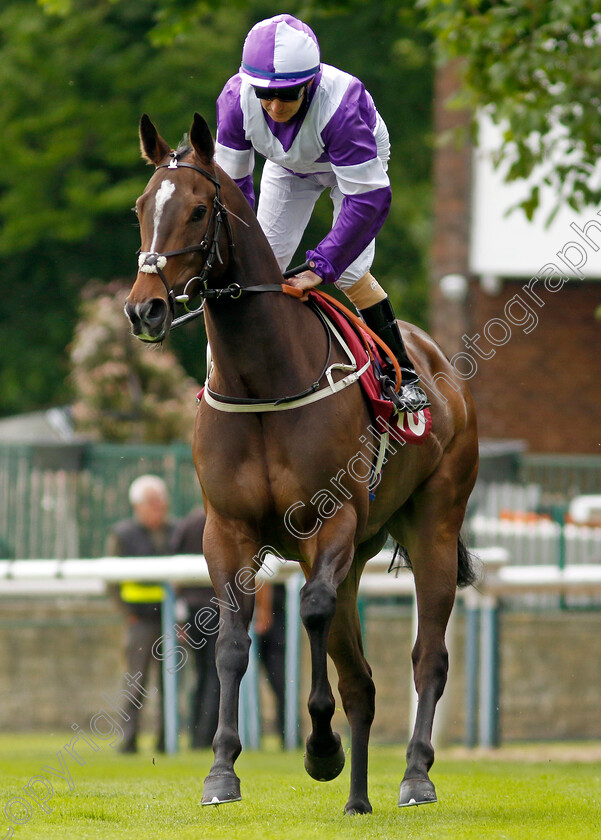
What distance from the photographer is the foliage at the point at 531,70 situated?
981 cm

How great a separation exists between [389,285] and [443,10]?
13.2 meters

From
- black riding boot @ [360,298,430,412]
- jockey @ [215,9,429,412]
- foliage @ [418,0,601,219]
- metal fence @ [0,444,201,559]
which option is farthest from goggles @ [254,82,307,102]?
metal fence @ [0,444,201,559]

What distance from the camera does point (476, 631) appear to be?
1189cm

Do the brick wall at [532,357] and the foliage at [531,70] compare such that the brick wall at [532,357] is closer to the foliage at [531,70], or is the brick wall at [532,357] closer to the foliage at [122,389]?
the foliage at [122,389]

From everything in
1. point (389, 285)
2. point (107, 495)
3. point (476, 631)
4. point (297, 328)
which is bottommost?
point (476, 631)

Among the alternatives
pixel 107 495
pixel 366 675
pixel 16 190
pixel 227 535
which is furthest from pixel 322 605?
pixel 16 190

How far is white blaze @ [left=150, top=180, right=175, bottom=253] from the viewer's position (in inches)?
198

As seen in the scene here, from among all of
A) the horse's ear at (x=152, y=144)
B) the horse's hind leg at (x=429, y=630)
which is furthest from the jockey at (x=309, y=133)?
the horse's hind leg at (x=429, y=630)

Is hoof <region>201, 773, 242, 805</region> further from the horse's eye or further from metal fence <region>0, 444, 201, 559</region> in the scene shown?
metal fence <region>0, 444, 201, 559</region>

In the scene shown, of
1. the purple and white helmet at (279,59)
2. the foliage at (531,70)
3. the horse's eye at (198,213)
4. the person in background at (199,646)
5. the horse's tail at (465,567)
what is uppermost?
the foliage at (531,70)

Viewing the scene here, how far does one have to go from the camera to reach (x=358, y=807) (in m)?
5.91

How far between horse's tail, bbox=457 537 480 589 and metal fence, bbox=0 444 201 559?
6176 millimetres

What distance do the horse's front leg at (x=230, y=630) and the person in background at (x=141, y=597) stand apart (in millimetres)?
5495

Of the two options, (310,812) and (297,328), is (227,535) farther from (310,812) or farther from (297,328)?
(310,812)
